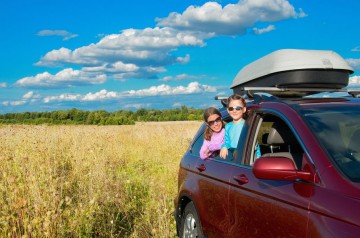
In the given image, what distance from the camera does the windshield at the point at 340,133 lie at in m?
2.65

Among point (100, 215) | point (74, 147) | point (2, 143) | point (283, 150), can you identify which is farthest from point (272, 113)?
point (2, 143)

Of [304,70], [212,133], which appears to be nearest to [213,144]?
[212,133]

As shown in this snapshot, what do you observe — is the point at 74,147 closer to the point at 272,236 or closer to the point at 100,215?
the point at 100,215

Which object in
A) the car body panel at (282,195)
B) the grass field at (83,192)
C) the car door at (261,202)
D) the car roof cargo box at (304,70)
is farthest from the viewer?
the car roof cargo box at (304,70)

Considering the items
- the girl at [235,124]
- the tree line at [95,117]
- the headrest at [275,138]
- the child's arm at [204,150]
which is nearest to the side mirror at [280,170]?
the headrest at [275,138]

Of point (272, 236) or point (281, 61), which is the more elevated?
point (281, 61)

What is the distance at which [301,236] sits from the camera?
250cm

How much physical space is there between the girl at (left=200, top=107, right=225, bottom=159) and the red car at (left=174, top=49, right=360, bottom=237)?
143 mm

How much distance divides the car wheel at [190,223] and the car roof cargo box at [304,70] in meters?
1.79

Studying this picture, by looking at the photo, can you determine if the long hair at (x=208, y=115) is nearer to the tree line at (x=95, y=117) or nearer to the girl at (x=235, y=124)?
the girl at (x=235, y=124)

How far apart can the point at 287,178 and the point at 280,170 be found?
0.25 feet

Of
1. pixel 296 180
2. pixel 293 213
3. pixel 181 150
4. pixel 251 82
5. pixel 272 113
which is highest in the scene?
pixel 251 82

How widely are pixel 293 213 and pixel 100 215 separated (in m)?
4.12

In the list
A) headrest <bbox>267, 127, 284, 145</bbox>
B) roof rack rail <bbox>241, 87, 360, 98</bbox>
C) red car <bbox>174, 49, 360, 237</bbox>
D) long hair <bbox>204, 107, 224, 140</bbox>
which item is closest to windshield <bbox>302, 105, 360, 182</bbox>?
red car <bbox>174, 49, 360, 237</bbox>
